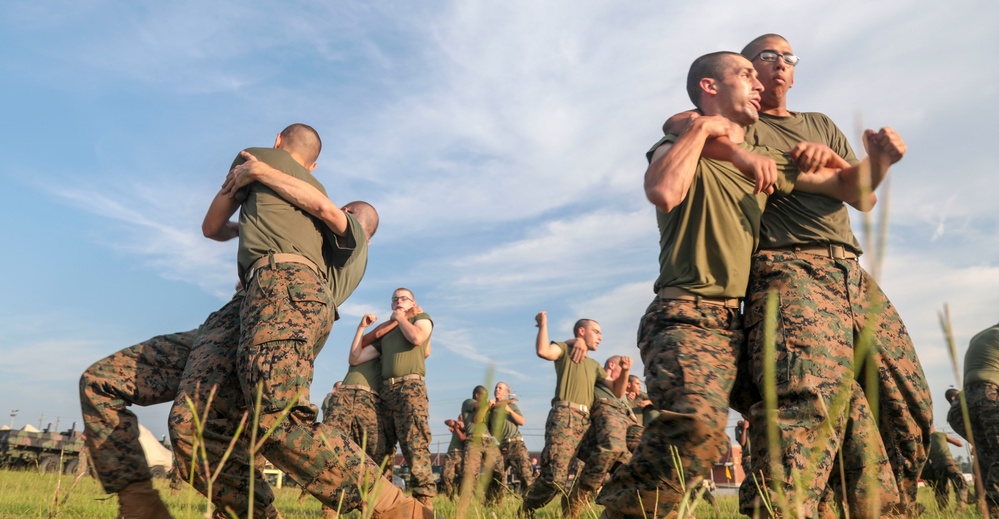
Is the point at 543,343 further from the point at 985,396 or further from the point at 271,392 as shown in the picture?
the point at 271,392

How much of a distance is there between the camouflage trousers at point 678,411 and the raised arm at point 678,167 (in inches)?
16.5

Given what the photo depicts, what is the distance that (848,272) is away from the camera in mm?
3332

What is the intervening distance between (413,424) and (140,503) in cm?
451

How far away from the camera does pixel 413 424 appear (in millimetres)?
7789

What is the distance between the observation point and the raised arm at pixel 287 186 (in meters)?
3.72

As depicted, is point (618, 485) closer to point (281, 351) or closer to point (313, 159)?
point (281, 351)

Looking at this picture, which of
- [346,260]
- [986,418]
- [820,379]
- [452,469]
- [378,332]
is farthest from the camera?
[452,469]

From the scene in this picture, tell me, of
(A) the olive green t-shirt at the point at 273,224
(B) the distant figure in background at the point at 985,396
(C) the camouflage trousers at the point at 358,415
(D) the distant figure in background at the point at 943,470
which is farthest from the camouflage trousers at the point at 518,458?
(A) the olive green t-shirt at the point at 273,224

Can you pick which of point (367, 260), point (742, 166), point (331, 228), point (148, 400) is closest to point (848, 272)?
point (742, 166)

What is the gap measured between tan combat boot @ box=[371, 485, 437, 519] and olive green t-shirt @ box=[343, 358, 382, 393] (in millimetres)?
5014

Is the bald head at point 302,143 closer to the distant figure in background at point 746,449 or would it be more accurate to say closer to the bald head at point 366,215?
the bald head at point 366,215

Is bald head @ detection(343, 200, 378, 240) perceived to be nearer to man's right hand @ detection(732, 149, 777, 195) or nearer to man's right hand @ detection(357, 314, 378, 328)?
man's right hand @ detection(357, 314, 378, 328)

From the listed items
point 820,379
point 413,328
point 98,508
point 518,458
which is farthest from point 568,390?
point 820,379

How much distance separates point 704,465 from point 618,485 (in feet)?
1.00
